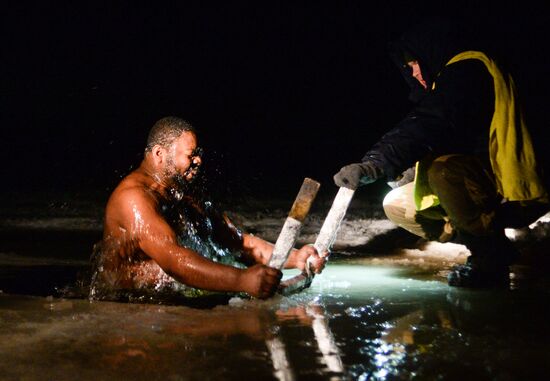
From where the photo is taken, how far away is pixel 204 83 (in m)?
22.9

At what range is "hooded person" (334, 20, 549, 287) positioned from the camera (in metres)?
3.90

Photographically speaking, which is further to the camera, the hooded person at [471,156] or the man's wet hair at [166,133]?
the man's wet hair at [166,133]

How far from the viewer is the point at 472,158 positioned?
419 cm

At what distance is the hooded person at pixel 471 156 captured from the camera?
154 inches

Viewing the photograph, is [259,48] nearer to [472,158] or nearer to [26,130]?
[26,130]

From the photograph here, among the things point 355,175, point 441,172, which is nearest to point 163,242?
point 355,175

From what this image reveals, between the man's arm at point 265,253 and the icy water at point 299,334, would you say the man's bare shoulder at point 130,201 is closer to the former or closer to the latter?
the icy water at point 299,334

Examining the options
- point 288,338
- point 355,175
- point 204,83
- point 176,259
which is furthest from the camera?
point 204,83

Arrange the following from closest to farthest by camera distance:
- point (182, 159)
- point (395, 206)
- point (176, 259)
→ point (176, 259) → point (182, 159) → point (395, 206)

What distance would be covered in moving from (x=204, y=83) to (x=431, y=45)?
1910cm

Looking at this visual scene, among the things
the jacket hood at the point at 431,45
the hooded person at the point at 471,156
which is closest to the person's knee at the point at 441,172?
the hooded person at the point at 471,156

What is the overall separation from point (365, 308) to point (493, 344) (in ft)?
2.90

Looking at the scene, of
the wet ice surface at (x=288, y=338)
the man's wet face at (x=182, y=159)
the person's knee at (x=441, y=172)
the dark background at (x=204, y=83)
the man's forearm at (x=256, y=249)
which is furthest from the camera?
the dark background at (x=204, y=83)

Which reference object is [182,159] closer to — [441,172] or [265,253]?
[265,253]
